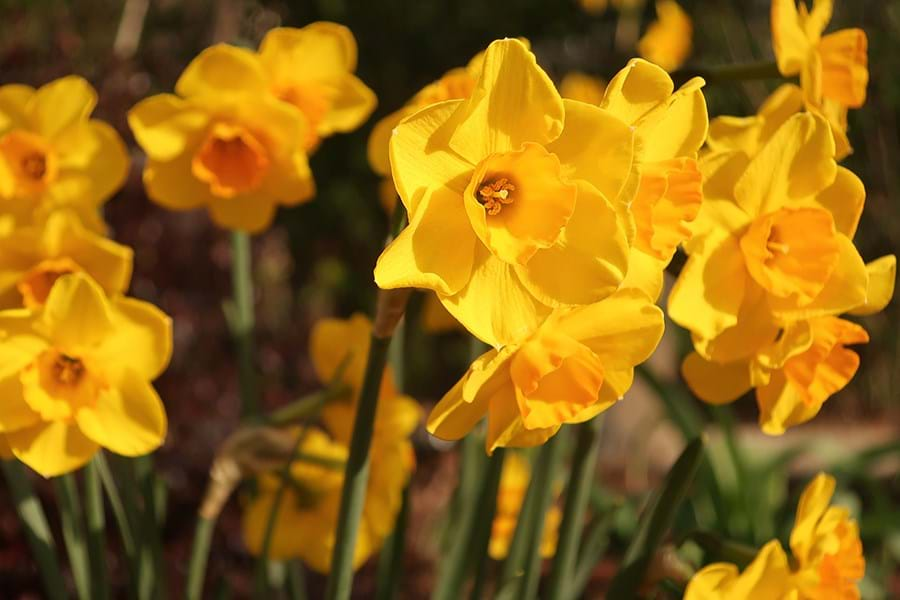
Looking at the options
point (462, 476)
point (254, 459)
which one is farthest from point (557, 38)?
point (254, 459)

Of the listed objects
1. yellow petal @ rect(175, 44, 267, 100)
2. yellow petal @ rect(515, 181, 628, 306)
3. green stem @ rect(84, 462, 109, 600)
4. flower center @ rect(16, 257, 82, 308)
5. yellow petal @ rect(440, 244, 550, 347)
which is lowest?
green stem @ rect(84, 462, 109, 600)

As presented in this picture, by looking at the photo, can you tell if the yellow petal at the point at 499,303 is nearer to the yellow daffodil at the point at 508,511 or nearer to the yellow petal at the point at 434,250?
the yellow petal at the point at 434,250

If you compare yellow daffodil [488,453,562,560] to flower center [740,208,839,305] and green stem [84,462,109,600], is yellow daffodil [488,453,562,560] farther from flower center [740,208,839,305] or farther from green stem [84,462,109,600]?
flower center [740,208,839,305]

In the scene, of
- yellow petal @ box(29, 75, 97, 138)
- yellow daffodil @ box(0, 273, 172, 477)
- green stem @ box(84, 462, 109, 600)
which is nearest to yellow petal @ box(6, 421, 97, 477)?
yellow daffodil @ box(0, 273, 172, 477)

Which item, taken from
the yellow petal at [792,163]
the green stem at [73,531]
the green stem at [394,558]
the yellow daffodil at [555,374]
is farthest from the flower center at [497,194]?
the green stem at [73,531]

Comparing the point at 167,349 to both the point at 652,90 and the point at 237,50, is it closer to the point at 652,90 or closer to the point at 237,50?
the point at 237,50

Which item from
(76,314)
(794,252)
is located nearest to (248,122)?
(76,314)

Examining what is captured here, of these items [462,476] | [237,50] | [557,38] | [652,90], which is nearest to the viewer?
[652,90]
